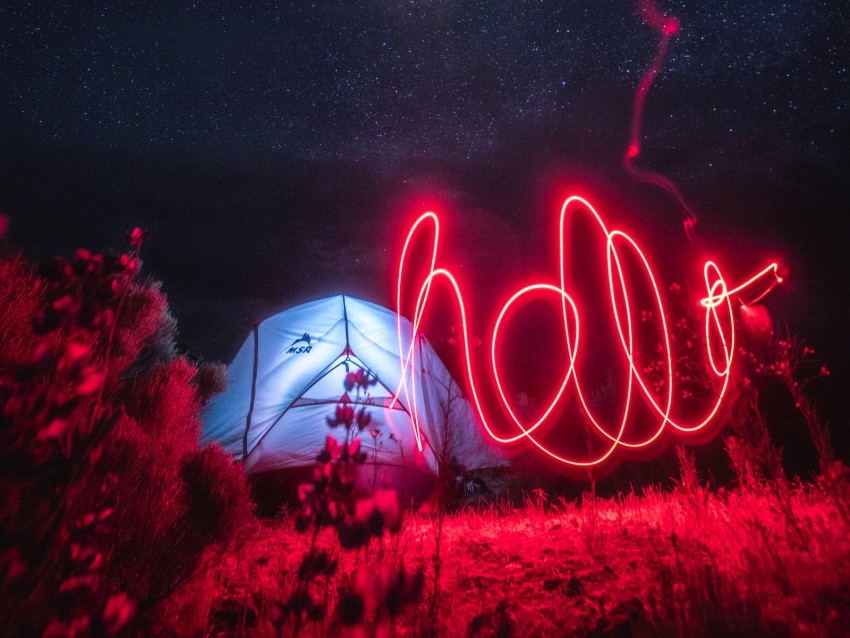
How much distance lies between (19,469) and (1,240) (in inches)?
74.7

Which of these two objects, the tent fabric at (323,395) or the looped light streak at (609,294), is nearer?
the looped light streak at (609,294)

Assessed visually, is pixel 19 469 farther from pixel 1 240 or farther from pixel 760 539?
pixel 760 539

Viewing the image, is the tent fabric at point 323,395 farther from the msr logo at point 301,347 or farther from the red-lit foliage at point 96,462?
the red-lit foliage at point 96,462

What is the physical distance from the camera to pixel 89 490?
102 inches

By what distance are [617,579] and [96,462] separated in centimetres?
302

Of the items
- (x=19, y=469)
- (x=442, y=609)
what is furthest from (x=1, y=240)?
(x=442, y=609)

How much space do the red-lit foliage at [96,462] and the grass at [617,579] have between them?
39 cm

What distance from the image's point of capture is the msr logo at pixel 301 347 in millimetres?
8320

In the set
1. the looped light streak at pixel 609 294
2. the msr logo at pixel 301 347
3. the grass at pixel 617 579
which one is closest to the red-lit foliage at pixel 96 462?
the grass at pixel 617 579

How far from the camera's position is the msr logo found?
8.32 meters

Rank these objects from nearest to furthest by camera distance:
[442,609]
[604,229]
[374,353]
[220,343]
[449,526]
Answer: [442,609], [449,526], [604,229], [374,353], [220,343]

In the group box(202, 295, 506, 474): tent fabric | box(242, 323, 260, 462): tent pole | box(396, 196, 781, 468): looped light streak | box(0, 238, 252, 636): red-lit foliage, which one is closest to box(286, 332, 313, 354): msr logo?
box(202, 295, 506, 474): tent fabric

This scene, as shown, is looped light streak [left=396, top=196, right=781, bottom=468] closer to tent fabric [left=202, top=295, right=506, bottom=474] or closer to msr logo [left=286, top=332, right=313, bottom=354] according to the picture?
tent fabric [left=202, top=295, right=506, bottom=474]

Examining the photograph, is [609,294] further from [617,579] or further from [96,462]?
[96,462]
